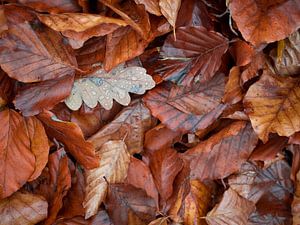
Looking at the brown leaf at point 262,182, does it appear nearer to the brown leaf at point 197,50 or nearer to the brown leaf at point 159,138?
the brown leaf at point 159,138

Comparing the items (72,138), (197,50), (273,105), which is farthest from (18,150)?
(273,105)

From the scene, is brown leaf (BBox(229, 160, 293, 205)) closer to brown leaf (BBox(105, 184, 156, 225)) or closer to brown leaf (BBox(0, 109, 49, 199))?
brown leaf (BBox(105, 184, 156, 225))

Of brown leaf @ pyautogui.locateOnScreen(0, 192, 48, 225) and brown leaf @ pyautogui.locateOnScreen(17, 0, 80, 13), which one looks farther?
brown leaf @ pyautogui.locateOnScreen(0, 192, 48, 225)

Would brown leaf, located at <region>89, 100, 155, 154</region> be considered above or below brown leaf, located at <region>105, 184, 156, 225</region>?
above

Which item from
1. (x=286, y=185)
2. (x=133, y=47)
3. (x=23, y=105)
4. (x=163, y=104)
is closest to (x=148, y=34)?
(x=133, y=47)

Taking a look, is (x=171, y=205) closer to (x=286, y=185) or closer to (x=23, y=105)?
(x=286, y=185)

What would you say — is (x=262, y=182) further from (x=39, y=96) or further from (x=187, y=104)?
(x=39, y=96)

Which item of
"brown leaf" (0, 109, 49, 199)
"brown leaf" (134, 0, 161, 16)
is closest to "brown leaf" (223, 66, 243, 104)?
"brown leaf" (134, 0, 161, 16)
